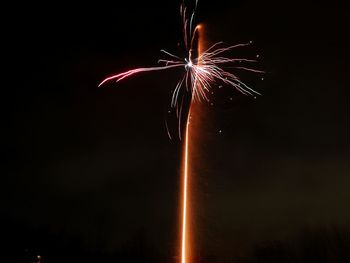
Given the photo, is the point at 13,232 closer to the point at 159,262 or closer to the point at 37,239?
the point at 37,239

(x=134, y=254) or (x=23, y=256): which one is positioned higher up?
(x=134, y=254)

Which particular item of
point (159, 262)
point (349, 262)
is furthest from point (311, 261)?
point (159, 262)

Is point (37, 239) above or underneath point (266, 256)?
underneath

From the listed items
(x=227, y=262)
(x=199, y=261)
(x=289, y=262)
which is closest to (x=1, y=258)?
(x=199, y=261)

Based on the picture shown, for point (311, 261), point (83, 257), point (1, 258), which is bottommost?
point (1, 258)

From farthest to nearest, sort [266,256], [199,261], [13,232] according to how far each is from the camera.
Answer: [266,256]
[199,261]
[13,232]

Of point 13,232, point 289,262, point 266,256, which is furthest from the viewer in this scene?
point 266,256

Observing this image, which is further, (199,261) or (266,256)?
(266,256)

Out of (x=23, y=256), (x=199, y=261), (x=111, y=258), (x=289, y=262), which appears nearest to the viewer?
(x=23, y=256)

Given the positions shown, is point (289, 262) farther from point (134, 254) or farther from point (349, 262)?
point (134, 254)
